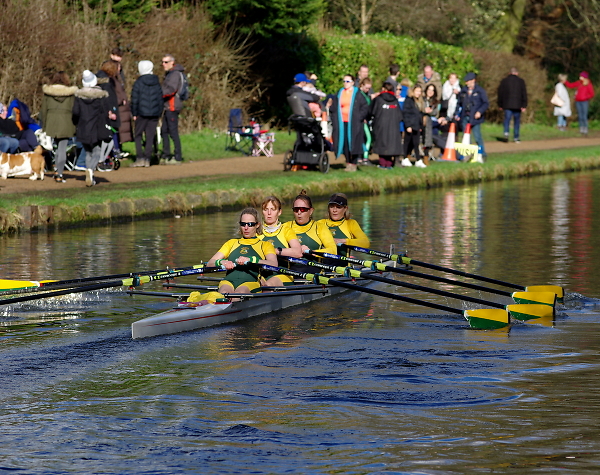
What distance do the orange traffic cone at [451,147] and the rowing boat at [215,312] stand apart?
1499 centimetres

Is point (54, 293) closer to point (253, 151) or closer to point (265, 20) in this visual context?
point (253, 151)

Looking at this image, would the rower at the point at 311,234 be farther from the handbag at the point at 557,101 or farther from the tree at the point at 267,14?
the handbag at the point at 557,101

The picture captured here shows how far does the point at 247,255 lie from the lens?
37.6 ft

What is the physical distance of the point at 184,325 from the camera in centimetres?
1037

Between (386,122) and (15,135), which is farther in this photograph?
(386,122)

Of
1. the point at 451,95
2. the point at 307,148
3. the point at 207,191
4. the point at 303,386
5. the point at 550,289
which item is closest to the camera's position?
the point at 303,386

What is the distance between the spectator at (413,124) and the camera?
24500 mm

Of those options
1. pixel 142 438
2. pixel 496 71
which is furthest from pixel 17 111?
pixel 496 71

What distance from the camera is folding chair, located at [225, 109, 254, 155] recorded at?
26486mm

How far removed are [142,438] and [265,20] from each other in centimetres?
2379

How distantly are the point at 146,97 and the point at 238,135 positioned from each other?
16.2 feet

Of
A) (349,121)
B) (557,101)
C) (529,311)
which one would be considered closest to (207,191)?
(349,121)

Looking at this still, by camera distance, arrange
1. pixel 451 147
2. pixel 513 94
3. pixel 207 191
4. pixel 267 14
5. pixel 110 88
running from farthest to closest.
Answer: pixel 513 94, pixel 267 14, pixel 451 147, pixel 110 88, pixel 207 191

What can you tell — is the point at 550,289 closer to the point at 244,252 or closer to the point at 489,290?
the point at 489,290
